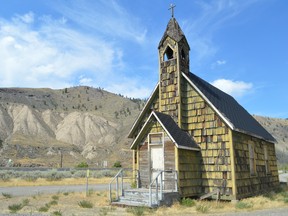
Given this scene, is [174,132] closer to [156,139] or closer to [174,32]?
[156,139]

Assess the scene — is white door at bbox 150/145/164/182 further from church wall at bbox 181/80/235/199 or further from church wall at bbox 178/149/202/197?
church wall at bbox 181/80/235/199

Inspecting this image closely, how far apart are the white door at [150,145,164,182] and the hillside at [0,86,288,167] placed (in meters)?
46.2

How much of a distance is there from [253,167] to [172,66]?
7844mm

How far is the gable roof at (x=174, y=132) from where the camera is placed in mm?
15531

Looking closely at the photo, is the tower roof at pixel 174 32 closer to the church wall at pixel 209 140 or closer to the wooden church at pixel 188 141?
the wooden church at pixel 188 141

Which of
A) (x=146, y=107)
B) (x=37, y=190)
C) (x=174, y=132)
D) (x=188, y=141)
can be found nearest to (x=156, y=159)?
(x=174, y=132)

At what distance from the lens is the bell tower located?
17.9 m

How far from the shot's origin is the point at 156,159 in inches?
642

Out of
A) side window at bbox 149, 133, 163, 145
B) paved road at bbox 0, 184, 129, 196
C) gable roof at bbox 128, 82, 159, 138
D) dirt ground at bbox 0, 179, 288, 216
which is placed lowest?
dirt ground at bbox 0, 179, 288, 216

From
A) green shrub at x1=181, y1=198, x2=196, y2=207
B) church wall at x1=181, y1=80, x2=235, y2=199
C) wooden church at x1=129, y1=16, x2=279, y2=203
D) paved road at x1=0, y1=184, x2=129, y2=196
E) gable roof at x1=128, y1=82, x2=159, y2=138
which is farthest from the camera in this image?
paved road at x1=0, y1=184, x2=129, y2=196

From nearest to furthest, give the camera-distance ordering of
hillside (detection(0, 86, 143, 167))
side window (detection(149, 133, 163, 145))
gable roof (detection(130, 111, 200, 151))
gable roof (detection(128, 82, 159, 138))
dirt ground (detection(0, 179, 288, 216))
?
dirt ground (detection(0, 179, 288, 216))
gable roof (detection(130, 111, 200, 151))
side window (detection(149, 133, 163, 145))
gable roof (detection(128, 82, 159, 138))
hillside (detection(0, 86, 143, 167))

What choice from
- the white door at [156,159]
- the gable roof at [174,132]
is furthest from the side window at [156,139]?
the gable roof at [174,132]

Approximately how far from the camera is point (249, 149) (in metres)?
18.8

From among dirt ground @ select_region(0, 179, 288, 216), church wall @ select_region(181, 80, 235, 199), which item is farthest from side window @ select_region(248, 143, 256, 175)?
church wall @ select_region(181, 80, 235, 199)
